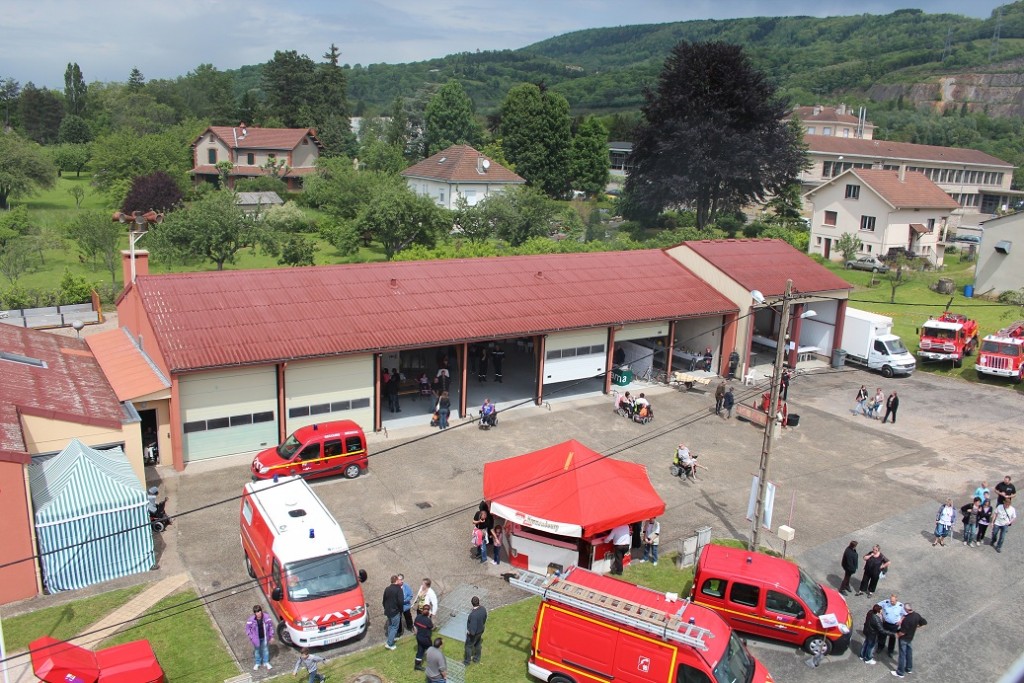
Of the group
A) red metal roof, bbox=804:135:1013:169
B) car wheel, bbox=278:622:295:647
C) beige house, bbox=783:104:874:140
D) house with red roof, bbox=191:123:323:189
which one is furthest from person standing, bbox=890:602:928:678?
beige house, bbox=783:104:874:140

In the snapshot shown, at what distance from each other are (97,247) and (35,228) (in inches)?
337

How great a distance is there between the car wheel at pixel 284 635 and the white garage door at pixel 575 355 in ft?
49.5

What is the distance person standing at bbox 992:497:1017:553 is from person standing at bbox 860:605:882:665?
644cm

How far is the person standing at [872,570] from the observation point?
1717cm

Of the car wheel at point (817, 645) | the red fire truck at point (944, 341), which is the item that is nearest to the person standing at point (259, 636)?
the car wheel at point (817, 645)

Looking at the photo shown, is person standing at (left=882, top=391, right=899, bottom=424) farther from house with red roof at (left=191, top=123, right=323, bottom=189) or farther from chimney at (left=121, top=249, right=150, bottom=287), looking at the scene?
house with red roof at (left=191, top=123, right=323, bottom=189)

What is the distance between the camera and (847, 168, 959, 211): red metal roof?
55.3 metres

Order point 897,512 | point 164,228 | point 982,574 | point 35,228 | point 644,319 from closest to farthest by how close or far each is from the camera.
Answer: point 982,574
point 897,512
point 644,319
point 164,228
point 35,228

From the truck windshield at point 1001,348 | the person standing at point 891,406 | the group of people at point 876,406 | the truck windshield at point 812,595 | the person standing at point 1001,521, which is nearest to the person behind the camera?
the truck windshield at point 812,595

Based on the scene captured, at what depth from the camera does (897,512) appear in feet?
70.8

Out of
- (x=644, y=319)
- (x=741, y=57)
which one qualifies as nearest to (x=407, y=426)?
(x=644, y=319)

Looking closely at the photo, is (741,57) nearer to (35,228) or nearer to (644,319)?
(644,319)

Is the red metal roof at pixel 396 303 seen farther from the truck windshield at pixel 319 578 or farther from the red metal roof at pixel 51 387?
the truck windshield at pixel 319 578

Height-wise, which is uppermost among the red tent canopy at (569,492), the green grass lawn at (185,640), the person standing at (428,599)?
the red tent canopy at (569,492)
